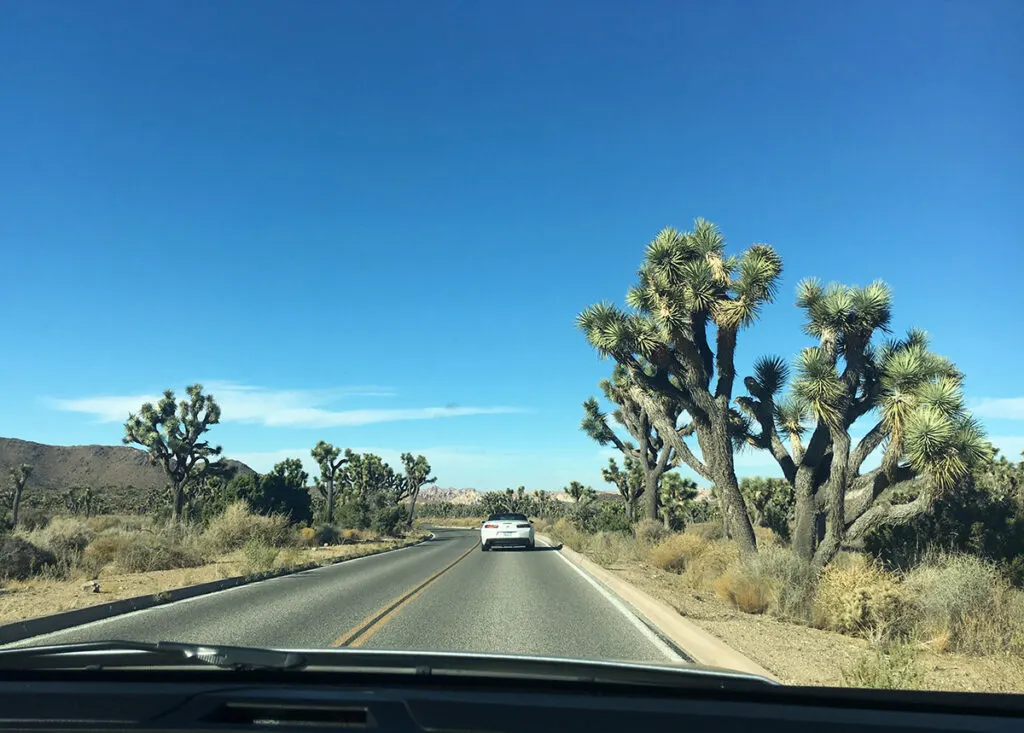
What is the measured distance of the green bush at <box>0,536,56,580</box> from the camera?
1678 centimetres

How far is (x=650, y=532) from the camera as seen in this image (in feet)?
91.7

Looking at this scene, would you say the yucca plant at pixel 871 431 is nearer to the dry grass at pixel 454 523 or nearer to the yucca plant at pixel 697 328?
the yucca plant at pixel 697 328

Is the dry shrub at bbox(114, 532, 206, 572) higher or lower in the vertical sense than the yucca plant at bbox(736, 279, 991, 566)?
lower

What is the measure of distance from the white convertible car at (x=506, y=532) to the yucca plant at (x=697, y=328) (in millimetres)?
10530

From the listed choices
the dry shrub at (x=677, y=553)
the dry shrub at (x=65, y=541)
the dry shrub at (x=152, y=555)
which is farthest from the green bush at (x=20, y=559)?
the dry shrub at (x=677, y=553)

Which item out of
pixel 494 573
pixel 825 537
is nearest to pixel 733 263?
pixel 825 537

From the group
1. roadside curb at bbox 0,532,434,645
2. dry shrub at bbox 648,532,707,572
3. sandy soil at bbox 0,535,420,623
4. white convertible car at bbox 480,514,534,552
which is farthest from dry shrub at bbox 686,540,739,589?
white convertible car at bbox 480,514,534,552

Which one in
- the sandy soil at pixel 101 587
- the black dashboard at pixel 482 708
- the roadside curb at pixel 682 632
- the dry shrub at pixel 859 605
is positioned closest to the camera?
the black dashboard at pixel 482 708

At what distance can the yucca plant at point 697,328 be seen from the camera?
18812 millimetres

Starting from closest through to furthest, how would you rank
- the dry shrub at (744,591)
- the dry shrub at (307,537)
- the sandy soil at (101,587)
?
the sandy soil at (101,587), the dry shrub at (744,591), the dry shrub at (307,537)

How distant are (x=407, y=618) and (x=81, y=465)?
394ft

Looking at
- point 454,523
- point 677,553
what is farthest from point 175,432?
point 454,523

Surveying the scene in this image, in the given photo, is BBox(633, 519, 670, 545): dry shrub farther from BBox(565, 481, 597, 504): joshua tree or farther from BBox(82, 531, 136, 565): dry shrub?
BBox(565, 481, 597, 504): joshua tree

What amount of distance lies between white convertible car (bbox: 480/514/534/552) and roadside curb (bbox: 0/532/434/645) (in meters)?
12.5
